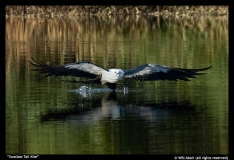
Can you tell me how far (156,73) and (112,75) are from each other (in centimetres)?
88

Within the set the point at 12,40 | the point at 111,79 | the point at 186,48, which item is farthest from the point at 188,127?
the point at 12,40

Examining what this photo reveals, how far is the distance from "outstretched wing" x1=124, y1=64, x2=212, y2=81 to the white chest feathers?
0.94ft

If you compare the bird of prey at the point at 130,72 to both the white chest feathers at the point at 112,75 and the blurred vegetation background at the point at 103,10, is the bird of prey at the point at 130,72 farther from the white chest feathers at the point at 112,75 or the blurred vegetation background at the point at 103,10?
the blurred vegetation background at the point at 103,10

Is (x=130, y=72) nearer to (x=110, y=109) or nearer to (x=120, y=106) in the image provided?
(x=120, y=106)

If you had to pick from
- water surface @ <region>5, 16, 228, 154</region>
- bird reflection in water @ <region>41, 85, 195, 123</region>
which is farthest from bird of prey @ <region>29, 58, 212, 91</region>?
bird reflection in water @ <region>41, 85, 195, 123</region>

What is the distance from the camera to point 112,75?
14234 millimetres

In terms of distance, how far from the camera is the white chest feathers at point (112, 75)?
46.6ft

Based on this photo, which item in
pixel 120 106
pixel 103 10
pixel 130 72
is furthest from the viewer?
pixel 103 10

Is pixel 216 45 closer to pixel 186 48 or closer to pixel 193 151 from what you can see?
pixel 186 48

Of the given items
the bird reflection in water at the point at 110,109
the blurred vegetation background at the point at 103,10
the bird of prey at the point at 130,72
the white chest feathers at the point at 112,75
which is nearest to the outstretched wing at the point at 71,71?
the bird of prey at the point at 130,72

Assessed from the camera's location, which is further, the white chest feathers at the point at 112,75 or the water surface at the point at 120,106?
the white chest feathers at the point at 112,75

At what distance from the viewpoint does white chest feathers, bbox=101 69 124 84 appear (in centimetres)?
1422

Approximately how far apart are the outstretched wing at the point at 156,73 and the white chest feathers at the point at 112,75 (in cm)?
29

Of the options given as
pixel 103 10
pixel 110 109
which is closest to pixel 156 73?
pixel 110 109
